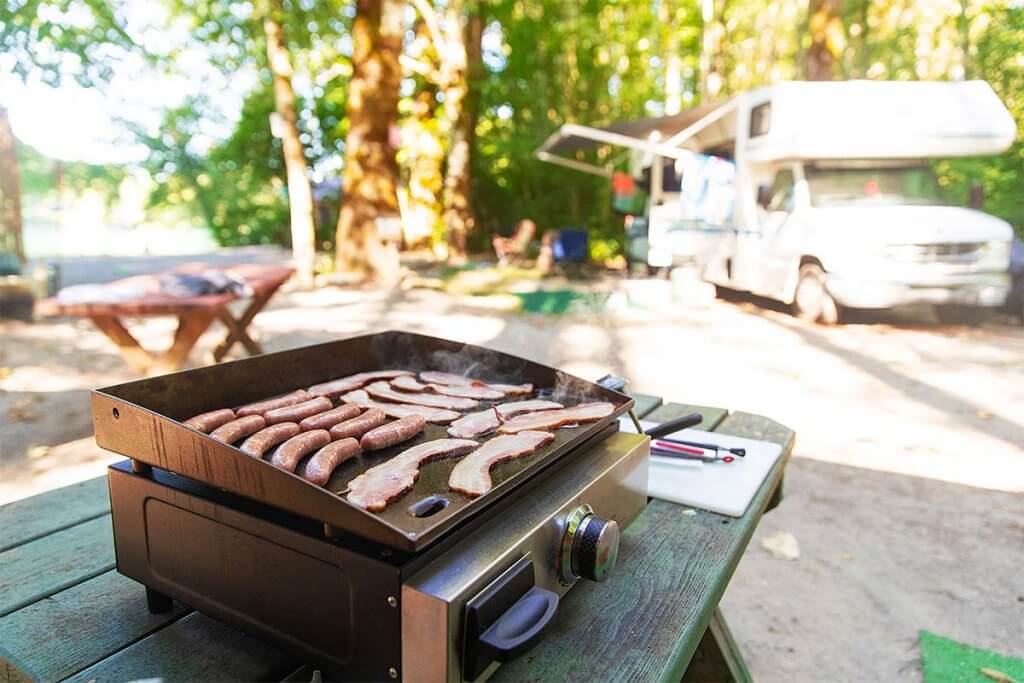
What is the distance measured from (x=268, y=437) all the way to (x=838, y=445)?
2.16m

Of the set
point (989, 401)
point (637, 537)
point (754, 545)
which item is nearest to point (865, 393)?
point (989, 401)

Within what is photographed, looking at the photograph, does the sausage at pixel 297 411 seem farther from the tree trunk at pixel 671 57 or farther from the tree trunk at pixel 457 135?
the tree trunk at pixel 671 57

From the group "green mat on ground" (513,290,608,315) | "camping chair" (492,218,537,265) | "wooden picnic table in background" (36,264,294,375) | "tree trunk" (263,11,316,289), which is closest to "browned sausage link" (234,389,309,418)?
"wooden picnic table in background" (36,264,294,375)

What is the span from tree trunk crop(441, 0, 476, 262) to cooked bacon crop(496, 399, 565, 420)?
780cm

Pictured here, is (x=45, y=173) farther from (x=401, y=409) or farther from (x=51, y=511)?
(x=401, y=409)

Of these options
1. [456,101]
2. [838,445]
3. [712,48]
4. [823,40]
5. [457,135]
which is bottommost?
[838,445]

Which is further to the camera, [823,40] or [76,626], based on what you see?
[823,40]

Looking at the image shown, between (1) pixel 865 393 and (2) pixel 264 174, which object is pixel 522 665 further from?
(2) pixel 264 174

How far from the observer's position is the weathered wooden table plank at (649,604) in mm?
595

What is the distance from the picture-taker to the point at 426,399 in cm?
100

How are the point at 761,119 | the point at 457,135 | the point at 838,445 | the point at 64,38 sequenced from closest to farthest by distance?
the point at 64,38
the point at 838,445
the point at 761,119
the point at 457,135

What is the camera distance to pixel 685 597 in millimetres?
709

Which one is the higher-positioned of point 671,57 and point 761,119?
point 671,57

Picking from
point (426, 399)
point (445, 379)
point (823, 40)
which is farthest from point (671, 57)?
point (426, 399)
